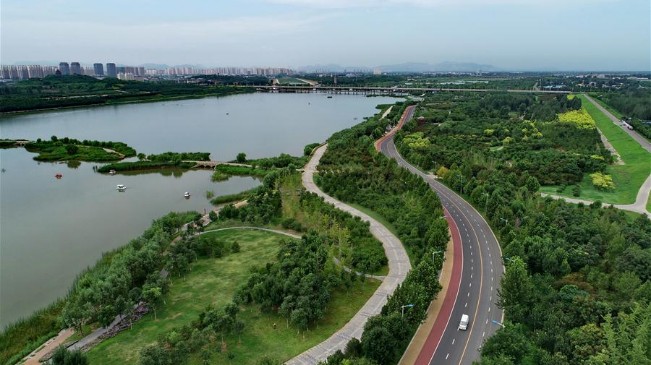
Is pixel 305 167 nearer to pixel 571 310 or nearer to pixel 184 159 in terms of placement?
pixel 184 159

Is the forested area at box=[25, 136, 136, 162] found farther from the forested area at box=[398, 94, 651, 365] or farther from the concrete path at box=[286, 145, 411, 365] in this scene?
the forested area at box=[398, 94, 651, 365]

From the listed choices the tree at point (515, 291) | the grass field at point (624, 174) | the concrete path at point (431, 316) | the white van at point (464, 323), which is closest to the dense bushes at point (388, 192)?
the concrete path at point (431, 316)

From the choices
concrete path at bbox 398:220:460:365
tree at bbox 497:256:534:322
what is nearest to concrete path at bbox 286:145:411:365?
concrete path at bbox 398:220:460:365

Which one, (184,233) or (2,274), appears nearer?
(2,274)

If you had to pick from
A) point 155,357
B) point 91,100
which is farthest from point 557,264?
point 91,100

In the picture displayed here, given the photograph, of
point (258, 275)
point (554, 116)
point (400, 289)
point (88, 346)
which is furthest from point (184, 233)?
point (554, 116)

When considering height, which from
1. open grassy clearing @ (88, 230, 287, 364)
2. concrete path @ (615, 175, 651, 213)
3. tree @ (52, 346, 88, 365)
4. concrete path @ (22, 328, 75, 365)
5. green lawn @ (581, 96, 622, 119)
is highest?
green lawn @ (581, 96, 622, 119)

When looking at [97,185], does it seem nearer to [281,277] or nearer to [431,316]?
[281,277]
